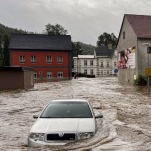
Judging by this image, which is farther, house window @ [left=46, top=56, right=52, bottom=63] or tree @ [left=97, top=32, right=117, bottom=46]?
tree @ [left=97, top=32, right=117, bottom=46]

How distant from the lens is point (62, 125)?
8.37 m

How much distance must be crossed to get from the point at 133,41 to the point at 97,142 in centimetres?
4195

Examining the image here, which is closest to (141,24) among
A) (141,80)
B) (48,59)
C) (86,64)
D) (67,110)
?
(141,80)

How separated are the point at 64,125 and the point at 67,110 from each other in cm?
142

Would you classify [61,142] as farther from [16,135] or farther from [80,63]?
[80,63]

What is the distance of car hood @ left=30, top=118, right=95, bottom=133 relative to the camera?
8072mm

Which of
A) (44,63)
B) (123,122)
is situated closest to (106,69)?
(44,63)

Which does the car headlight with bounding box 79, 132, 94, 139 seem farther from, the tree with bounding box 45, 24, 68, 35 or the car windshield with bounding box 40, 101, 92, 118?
→ the tree with bounding box 45, 24, 68, 35

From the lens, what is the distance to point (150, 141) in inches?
362

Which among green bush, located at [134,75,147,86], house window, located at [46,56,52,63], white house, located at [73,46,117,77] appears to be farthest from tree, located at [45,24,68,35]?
green bush, located at [134,75,147,86]

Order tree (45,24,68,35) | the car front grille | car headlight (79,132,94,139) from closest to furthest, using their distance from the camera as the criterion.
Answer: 1. the car front grille
2. car headlight (79,132,94,139)
3. tree (45,24,68,35)

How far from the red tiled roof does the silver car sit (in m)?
38.9

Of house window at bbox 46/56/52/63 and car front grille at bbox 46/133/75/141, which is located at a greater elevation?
house window at bbox 46/56/52/63

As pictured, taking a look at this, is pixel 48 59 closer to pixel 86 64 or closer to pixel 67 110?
pixel 86 64
